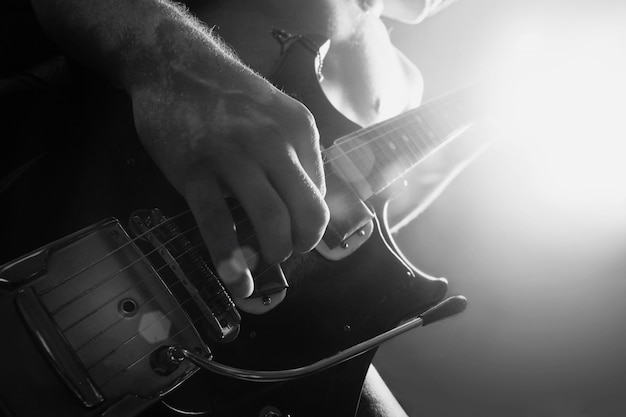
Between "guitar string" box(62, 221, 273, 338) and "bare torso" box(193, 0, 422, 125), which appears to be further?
"bare torso" box(193, 0, 422, 125)

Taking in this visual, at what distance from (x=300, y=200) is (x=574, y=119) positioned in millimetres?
1653

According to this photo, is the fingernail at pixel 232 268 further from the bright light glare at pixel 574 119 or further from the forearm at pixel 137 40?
the bright light glare at pixel 574 119

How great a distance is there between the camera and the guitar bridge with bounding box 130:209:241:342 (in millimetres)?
442

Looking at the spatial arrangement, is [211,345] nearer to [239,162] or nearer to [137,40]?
[239,162]

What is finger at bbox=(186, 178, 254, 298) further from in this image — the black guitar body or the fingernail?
the black guitar body

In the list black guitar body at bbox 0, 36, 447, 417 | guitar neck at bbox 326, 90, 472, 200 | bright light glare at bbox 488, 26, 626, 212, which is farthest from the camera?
bright light glare at bbox 488, 26, 626, 212

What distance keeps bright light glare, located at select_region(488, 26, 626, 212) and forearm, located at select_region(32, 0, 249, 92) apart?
1.33 m

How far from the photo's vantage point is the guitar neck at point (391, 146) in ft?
2.25

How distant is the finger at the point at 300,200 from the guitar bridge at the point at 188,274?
0.39 feet

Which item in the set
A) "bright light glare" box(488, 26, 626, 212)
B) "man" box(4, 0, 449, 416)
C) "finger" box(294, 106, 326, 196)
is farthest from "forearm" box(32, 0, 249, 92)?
"bright light glare" box(488, 26, 626, 212)

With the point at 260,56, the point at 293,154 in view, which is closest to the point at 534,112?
the point at 260,56

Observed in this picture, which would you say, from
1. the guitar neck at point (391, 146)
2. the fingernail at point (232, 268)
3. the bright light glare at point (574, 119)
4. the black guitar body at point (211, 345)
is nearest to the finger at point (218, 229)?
the fingernail at point (232, 268)

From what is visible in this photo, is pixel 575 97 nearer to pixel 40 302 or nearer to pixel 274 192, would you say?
pixel 274 192

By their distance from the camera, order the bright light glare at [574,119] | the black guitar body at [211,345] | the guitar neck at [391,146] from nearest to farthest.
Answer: the black guitar body at [211,345] < the guitar neck at [391,146] < the bright light glare at [574,119]
